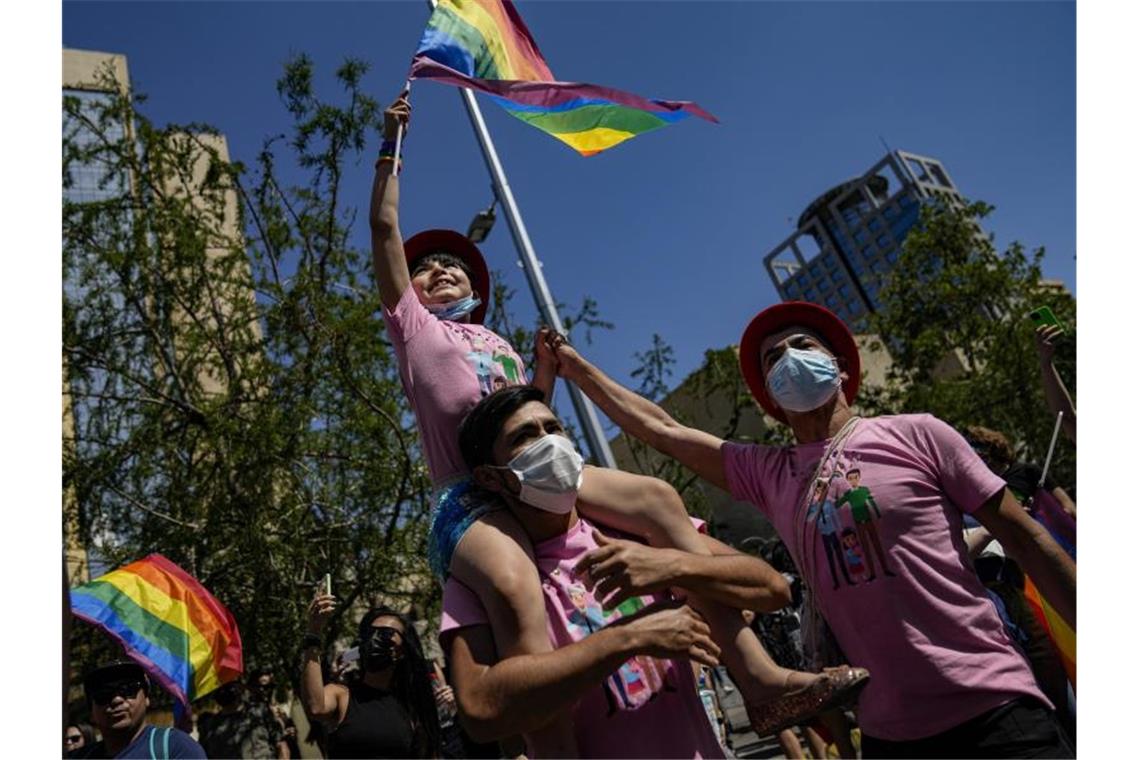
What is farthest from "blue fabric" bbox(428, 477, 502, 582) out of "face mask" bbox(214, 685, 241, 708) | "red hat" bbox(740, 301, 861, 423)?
"face mask" bbox(214, 685, 241, 708)

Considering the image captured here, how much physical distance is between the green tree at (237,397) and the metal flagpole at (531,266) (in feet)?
10.2

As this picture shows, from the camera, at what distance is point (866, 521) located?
2.83m

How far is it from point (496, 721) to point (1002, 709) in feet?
4.81

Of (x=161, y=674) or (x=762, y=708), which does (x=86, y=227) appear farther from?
(x=762, y=708)

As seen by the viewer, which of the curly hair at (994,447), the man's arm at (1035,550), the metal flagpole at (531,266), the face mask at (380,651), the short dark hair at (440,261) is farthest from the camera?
the metal flagpole at (531,266)

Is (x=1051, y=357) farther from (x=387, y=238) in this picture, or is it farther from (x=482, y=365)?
(x=387, y=238)

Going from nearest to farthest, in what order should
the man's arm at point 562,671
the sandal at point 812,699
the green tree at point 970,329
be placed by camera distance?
the man's arm at point 562,671, the sandal at point 812,699, the green tree at point 970,329

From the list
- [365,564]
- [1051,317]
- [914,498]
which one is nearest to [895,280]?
[365,564]

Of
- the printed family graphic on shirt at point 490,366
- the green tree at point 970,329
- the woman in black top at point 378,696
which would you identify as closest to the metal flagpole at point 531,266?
the woman in black top at point 378,696

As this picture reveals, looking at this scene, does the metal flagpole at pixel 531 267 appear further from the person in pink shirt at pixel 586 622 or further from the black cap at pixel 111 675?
the person in pink shirt at pixel 586 622

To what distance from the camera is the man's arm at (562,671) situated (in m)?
1.98

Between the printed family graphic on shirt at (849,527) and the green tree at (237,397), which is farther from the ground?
the green tree at (237,397)

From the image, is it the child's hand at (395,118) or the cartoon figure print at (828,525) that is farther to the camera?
the child's hand at (395,118)

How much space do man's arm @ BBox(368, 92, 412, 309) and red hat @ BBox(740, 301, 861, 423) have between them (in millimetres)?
1417
